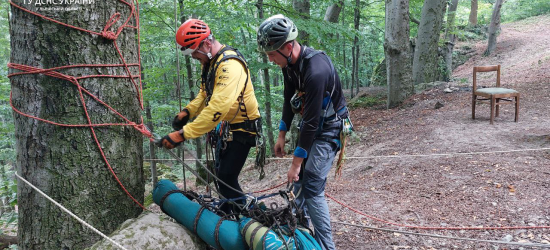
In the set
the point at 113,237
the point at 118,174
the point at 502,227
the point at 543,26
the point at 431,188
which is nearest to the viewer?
the point at 113,237

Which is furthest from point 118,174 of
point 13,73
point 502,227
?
point 502,227

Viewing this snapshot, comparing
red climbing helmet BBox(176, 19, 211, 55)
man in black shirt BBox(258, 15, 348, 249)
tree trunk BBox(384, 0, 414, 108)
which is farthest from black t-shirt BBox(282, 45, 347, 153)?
A: tree trunk BBox(384, 0, 414, 108)

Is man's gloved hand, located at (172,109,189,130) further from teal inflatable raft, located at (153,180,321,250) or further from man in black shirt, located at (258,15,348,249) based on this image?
man in black shirt, located at (258,15,348,249)

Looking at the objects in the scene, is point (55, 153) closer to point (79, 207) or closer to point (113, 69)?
point (79, 207)

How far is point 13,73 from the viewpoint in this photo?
2.52 metres

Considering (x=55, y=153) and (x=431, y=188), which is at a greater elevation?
(x=55, y=153)

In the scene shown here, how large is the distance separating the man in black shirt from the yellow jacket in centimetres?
31

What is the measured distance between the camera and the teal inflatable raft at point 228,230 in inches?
97.7

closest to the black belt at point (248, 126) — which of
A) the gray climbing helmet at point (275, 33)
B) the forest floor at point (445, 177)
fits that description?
the gray climbing helmet at point (275, 33)

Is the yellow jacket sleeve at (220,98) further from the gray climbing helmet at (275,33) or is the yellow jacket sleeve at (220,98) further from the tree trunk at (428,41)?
the tree trunk at (428,41)

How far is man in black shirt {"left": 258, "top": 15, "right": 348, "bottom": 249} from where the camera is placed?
2676 mm

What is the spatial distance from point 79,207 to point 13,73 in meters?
1.09

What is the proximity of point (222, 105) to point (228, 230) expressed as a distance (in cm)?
98

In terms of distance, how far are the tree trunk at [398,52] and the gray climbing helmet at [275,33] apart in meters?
8.56
